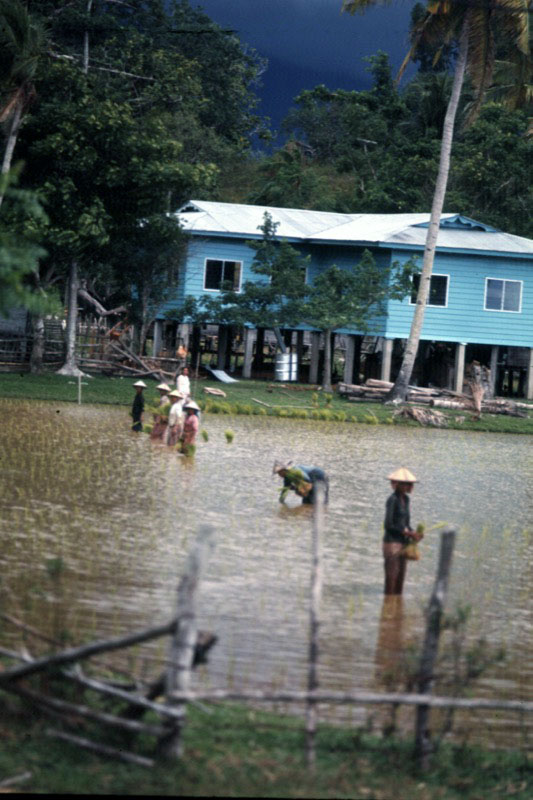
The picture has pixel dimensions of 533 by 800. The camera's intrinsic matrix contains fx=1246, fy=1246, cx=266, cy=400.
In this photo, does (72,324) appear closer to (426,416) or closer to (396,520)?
(426,416)

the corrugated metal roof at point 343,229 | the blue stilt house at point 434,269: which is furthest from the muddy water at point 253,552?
the corrugated metal roof at point 343,229

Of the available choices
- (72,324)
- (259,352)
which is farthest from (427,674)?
(259,352)

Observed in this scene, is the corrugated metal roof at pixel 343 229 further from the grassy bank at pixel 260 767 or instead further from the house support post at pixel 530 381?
the grassy bank at pixel 260 767

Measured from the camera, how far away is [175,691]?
6355 millimetres

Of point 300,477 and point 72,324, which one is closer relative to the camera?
point 300,477

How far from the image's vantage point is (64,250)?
31.8 metres

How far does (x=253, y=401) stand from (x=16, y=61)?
10.4 meters

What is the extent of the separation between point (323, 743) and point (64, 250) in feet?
84.1

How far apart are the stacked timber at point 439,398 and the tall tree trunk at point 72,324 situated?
7.75 m

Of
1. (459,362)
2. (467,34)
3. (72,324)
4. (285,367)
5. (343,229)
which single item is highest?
(467,34)

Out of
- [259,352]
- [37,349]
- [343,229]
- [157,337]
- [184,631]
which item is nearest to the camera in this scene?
[184,631]

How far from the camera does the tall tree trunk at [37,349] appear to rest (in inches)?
1359

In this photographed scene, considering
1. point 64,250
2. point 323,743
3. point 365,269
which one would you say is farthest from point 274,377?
point 323,743

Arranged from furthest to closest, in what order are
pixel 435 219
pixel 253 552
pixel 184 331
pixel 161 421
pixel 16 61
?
pixel 184 331 → pixel 435 219 → pixel 16 61 → pixel 161 421 → pixel 253 552
